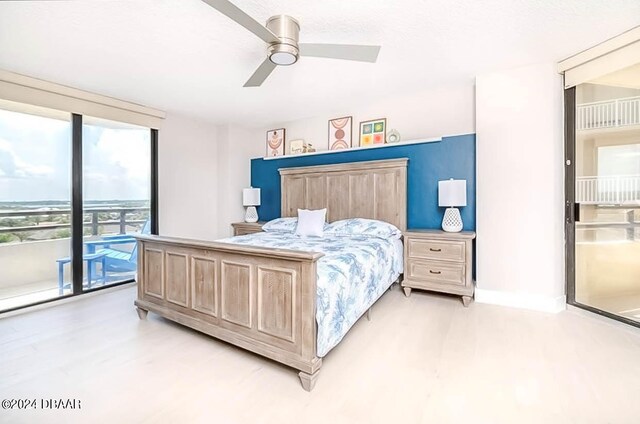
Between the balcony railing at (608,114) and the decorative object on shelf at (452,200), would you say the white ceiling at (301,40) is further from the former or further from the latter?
the decorative object on shelf at (452,200)

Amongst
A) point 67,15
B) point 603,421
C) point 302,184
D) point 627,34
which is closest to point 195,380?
point 603,421

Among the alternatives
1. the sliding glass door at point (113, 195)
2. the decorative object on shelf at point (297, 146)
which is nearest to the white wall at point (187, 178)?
the sliding glass door at point (113, 195)

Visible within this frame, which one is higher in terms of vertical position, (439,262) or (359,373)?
(439,262)

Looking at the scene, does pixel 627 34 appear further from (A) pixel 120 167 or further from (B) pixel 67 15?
(A) pixel 120 167

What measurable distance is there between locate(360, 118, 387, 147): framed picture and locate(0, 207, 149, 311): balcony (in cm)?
358

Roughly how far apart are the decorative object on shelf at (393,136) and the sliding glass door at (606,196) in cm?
176

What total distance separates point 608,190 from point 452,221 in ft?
4.51

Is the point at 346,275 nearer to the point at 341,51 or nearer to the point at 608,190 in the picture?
the point at 341,51

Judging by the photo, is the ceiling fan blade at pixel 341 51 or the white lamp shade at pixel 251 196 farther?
the white lamp shade at pixel 251 196

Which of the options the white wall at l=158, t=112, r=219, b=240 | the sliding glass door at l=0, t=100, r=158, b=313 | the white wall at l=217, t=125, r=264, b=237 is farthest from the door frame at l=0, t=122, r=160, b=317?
the white wall at l=217, t=125, r=264, b=237

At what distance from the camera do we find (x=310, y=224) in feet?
12.3

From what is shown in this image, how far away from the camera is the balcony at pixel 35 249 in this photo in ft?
10.4

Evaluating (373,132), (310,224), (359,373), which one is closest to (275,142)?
(373,132)

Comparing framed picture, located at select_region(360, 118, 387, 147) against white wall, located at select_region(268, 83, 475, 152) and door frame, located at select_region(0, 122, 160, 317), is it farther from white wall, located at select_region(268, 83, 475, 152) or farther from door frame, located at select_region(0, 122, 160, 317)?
door frame, located at select_region(0, 122, 160, 317)
